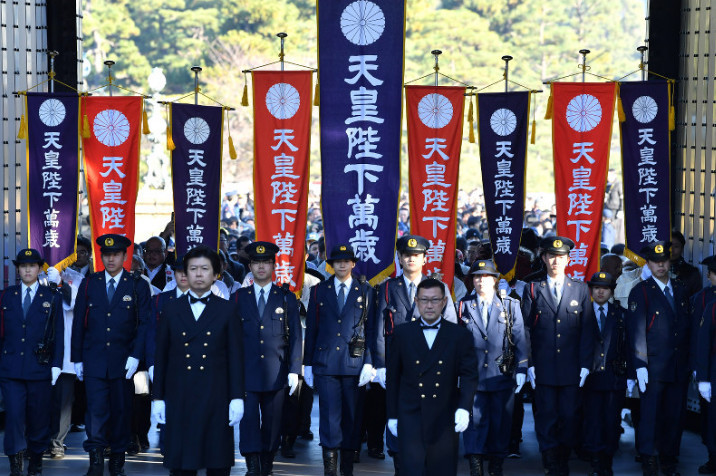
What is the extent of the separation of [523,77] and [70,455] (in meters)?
31.7

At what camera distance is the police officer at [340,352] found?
870 cm

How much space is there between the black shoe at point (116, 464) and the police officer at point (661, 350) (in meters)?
4.06

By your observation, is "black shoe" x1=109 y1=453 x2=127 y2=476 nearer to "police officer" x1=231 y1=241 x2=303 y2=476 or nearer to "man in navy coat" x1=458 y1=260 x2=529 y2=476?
"police officer" x1=231 y1=241 x2=303 y2=476

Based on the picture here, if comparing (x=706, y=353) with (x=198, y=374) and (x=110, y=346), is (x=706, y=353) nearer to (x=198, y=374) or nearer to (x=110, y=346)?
(x=198, y=374)

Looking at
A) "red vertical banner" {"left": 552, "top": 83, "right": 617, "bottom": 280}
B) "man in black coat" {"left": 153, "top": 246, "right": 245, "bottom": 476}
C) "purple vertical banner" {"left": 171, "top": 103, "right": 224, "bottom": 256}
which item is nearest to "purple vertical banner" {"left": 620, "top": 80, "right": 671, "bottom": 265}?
"red vertical banner" {"left": 552, "top": 83, "right": 617, "bottom": 280}

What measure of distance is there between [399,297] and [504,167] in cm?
208

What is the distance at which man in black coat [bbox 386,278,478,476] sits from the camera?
22.1 feet

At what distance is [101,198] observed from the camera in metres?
10.5

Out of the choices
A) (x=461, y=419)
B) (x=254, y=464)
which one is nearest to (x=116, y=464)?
(x=254, y=464)

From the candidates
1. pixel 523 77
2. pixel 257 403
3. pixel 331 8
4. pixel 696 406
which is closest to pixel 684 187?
pixel 696 406

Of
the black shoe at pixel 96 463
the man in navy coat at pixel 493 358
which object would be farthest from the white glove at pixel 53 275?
the man in navy coat at pixel 493 358

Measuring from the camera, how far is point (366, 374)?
8688mm

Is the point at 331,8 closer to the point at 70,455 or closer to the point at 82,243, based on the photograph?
the point at 82,243

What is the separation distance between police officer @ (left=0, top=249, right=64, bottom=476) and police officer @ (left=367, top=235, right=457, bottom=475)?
2.52m
